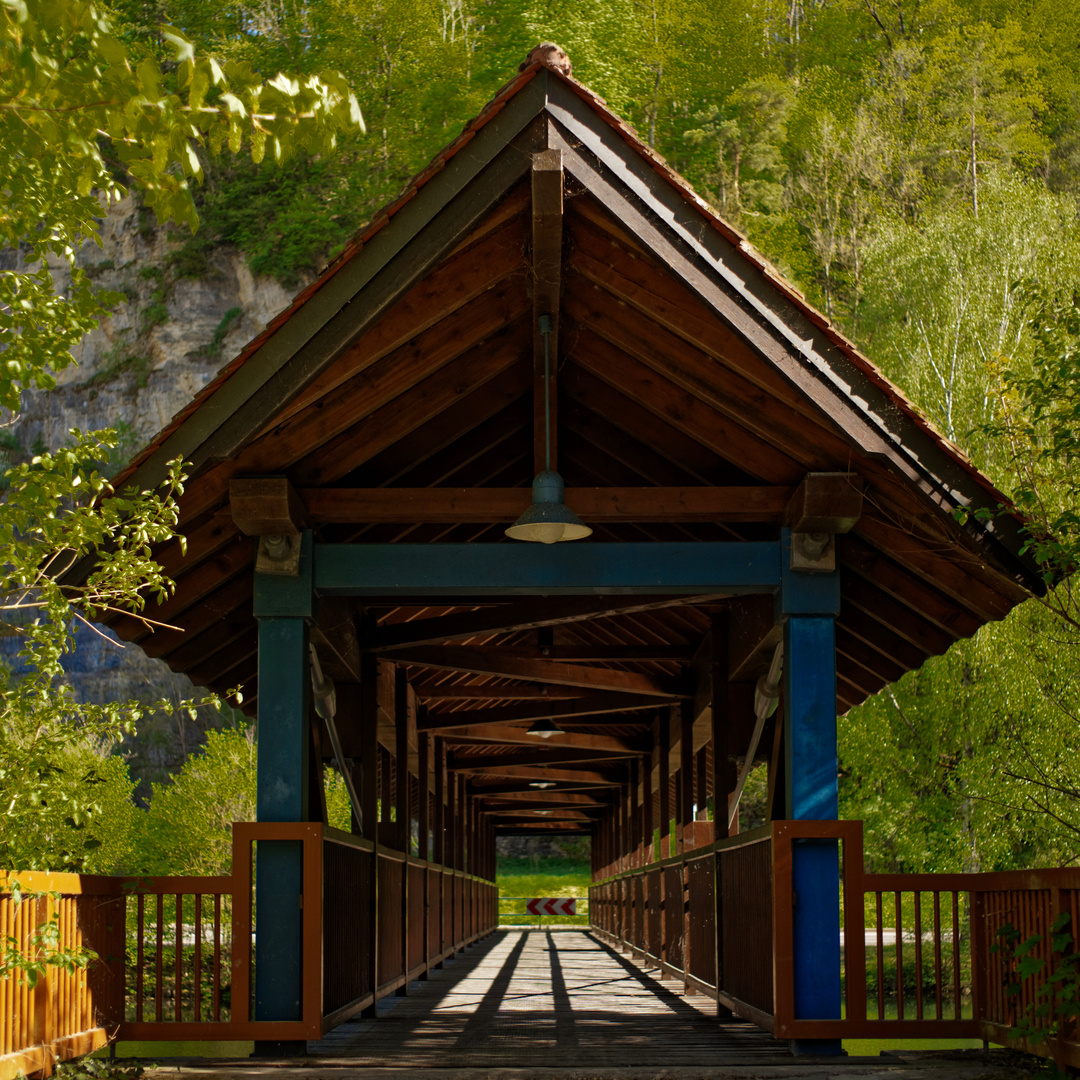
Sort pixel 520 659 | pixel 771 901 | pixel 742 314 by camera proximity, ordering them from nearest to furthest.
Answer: pixel 742 314 → pixel 771 901 → pixel 520 659

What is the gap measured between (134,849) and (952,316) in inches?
1017

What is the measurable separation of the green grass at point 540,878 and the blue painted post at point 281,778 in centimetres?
4758

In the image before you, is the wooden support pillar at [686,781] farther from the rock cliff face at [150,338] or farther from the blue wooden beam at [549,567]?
the rock cliff face at [150,338]

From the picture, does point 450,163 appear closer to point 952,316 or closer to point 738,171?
point 952,316

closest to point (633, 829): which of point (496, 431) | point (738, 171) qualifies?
point (496, 431)

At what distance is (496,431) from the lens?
8.50 m

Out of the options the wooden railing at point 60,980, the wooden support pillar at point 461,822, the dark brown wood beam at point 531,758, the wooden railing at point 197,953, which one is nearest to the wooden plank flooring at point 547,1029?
the wooden railing at point 197,953

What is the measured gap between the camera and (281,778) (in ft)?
23.2

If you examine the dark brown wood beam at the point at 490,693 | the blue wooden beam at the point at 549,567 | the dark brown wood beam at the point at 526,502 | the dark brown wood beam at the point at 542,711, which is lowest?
the dark brown wood beam at the point at 542,711

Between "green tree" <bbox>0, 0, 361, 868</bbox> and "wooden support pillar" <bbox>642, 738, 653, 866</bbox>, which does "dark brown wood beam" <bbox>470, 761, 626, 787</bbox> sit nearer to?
"wooden support pillar" <bbox>642, 738, 653, 866</bbox>

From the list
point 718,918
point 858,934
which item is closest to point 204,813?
point 718,918

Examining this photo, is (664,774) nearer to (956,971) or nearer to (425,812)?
(425,812)

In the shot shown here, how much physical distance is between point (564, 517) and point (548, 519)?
0.32ft

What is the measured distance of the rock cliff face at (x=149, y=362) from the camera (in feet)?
145
